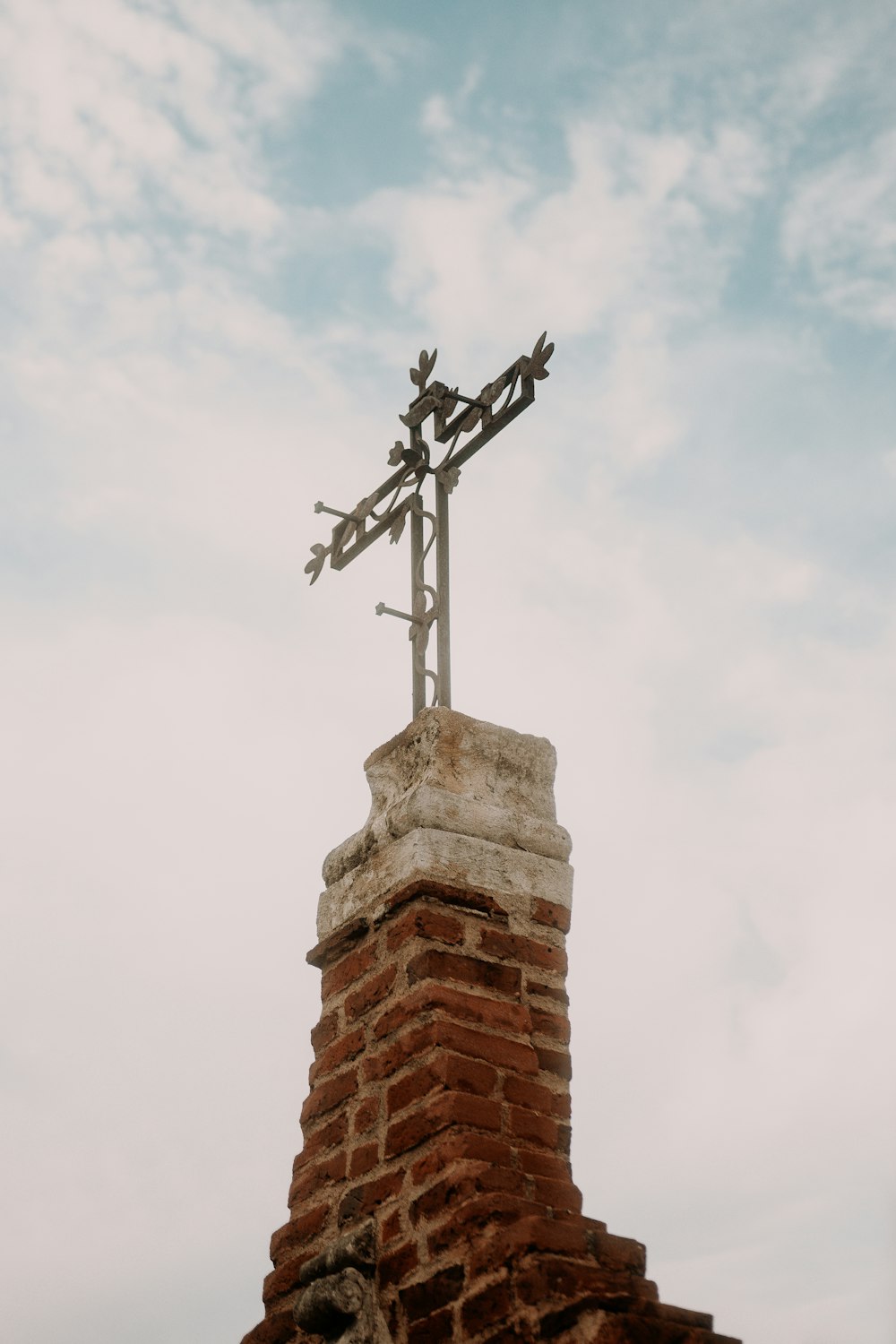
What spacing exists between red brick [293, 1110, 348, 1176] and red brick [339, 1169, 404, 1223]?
6.1 inches

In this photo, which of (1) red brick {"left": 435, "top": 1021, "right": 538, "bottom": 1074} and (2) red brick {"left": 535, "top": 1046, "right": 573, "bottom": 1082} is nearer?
(1) red brick {"left": 435, "top": 1021, "right": 538, "bottom": 1074}

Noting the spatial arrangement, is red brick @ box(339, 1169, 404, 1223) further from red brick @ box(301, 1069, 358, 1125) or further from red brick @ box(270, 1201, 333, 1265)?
red brick @ box(301, 1069, 358, 1125)

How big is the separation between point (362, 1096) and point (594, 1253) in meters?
0.67

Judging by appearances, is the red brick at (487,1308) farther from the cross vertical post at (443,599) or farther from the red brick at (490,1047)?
the cross vertical post at (443,599)

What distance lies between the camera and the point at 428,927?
9.56ft

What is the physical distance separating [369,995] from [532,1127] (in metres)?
0.49

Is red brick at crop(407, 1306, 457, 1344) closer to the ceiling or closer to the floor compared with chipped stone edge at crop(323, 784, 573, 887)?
closer to the floor

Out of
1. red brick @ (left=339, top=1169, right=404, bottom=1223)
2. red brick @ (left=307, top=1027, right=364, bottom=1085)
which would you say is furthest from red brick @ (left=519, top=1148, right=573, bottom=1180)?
red brick @ (left=307, top=1027, right=364, bottom=1085)

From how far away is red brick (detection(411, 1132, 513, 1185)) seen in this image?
8.43ft

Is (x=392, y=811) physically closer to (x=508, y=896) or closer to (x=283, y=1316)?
(x=508, y=896)

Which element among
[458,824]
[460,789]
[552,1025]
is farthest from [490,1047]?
[460,789]

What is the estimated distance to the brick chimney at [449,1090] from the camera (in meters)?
2.35

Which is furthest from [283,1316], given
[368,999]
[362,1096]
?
[368,999]

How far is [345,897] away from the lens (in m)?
3.26
